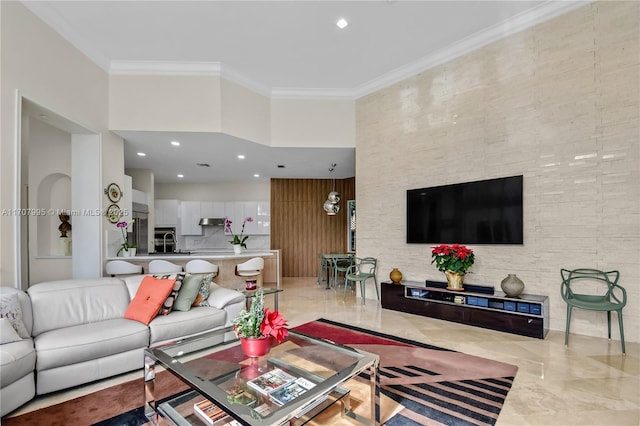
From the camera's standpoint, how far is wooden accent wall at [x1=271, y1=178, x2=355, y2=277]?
28.1 feet

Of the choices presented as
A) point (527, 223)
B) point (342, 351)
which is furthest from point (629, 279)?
point (342, 351)

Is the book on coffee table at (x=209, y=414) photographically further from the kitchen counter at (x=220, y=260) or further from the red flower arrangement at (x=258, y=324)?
the kitchen counter at (x=220, y=260)

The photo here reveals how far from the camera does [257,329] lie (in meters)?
2.00

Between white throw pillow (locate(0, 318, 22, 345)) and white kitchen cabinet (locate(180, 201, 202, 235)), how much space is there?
6655 mm

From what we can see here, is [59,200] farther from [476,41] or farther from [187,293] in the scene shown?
[476,41]

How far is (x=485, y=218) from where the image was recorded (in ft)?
13.6

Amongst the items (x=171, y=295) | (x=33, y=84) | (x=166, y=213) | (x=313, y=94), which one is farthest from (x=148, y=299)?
(x=166, y=213)

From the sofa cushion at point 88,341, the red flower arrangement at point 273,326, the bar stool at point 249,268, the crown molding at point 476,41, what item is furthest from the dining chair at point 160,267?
the crown molding at point 476,41

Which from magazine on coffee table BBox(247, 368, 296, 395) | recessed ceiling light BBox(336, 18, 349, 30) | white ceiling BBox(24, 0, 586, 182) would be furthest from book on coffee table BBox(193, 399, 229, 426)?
recessed ceiling light BBox(336, 18, 349, 30)

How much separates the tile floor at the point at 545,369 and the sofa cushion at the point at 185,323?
1.24 ft

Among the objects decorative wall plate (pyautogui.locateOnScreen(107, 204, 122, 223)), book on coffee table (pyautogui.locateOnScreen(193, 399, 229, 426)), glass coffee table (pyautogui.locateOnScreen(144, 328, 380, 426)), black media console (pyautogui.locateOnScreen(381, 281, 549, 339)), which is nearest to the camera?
glass coffee table (pyautogui.locateOnScreen(144, 328, 380, 426))

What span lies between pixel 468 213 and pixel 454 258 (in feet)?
2.35

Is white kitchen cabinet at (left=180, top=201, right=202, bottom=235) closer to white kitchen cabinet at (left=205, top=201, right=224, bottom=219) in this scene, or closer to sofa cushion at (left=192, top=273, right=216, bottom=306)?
white kitchen cabinet at (left=205, top=201, right=224, bottom=219)

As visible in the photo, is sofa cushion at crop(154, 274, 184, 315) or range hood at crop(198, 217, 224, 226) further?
range hood at crop(198, 217, 224, 226)
